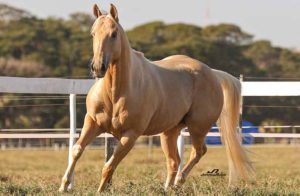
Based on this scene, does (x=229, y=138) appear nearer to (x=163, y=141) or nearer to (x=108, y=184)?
(x=163, y=141)

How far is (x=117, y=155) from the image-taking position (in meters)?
8.03

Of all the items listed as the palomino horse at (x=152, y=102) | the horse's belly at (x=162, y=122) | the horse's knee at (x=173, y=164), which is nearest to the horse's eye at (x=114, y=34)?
the palomino horse at (x=152, y=102)

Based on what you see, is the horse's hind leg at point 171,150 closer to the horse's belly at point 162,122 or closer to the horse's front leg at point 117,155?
the horse's belly at point 162,122

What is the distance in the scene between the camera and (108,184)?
26.7ft

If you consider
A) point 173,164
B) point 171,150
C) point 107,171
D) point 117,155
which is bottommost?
point 173,164

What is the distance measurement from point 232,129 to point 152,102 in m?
2.14

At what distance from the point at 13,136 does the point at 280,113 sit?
2248cm

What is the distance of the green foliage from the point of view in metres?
39.0

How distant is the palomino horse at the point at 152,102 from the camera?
26.1 feet

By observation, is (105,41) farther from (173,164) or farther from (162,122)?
(173,164)

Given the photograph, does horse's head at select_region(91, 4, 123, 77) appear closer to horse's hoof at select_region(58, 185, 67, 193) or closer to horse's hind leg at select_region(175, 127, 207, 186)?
horse's hoof at select_region(58, 185, 67, 193)

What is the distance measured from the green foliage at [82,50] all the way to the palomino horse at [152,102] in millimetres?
24294

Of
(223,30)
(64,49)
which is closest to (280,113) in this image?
(64,49)

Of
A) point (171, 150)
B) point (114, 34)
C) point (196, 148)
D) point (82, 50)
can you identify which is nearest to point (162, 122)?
point (171, 150)
